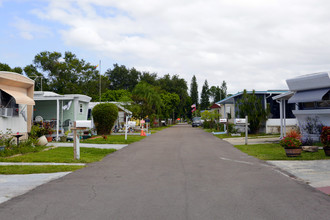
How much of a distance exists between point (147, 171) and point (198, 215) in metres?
4.63

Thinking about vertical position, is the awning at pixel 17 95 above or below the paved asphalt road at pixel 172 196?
above

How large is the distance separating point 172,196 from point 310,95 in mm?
12690

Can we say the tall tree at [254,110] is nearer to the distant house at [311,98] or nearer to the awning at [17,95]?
the distant house at [311,98]

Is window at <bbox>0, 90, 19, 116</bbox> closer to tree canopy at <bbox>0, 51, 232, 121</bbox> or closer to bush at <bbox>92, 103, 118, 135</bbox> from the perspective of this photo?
bush at <bbox>92, 103, 118, 135</bbox>

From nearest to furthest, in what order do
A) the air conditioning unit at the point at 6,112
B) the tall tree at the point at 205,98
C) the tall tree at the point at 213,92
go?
the air conditioning unit at the point at 6,112 < the tall tree at the point at 205,98 < the tall tree at the point at 213,92

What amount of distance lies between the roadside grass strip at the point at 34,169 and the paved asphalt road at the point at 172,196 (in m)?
0.71

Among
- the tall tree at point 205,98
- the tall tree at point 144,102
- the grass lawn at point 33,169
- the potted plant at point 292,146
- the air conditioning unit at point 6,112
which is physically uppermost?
the tall tree at point 205,98

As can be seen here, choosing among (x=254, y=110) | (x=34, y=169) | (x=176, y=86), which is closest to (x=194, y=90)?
(x=176, y=86)

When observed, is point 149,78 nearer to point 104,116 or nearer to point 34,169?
point 104,116

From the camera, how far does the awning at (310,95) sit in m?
15.8

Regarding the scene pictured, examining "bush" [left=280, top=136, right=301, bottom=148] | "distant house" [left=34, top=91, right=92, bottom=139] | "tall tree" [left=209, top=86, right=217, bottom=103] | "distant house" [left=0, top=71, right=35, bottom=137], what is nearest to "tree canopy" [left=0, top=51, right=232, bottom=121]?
"distant house" [left=34, top=91, right=92, bottom=139]

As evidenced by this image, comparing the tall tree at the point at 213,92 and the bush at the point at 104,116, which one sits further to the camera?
the tall tree at the point at 213,92

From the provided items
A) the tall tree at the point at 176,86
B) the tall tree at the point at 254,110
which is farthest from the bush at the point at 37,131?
the tall tree at the point at 176,86

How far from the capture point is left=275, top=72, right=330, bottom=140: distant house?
15930 millimetres
